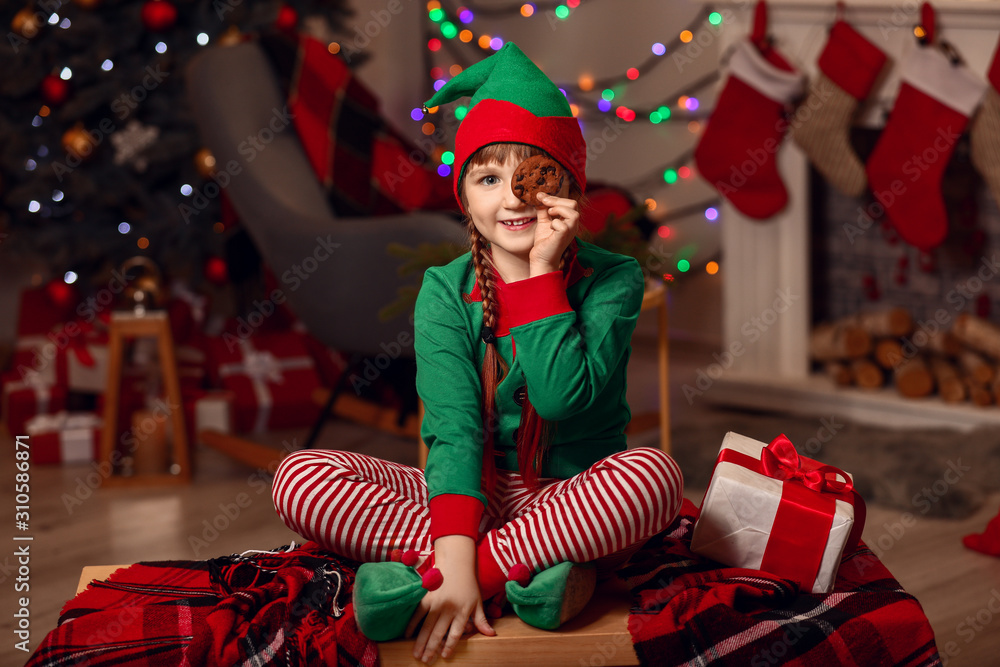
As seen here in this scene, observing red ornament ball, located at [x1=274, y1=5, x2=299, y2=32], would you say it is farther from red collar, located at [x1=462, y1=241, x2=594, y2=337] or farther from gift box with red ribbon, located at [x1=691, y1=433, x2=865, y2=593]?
gift box with red ribbon, located at [x1=691, y1=433, x2=865, y2=593]

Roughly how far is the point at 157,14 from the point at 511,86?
1839 millimetres

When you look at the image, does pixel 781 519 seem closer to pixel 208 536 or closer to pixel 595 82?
pixel 208 536

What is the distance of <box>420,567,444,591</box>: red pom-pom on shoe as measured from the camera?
1.01 m

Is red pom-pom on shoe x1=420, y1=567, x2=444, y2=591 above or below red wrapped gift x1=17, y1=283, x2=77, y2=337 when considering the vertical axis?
below

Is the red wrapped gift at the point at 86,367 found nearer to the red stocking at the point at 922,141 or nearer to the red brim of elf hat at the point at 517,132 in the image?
the red brim of elf hat at the point at 517,132

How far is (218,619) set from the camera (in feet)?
3.50

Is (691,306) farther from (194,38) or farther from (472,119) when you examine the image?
(472,119)

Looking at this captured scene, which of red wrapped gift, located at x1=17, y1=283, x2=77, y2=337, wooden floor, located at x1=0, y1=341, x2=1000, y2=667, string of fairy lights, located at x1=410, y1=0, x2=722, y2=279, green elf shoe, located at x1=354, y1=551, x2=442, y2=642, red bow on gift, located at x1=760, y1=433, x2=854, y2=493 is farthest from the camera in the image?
string of fairy lights, located at x1=410, y1=0, x2=722, y2=279

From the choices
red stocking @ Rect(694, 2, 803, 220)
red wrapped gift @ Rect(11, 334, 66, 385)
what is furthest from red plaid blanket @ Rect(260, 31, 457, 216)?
red wrapped gift @ Rect(11, 334, 66, 385)

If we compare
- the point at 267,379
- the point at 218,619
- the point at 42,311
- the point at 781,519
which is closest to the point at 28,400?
the point at 42,311

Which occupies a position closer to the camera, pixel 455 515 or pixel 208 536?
pixel 455 515

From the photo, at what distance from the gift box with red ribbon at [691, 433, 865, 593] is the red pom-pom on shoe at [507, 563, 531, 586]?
0.81 ft

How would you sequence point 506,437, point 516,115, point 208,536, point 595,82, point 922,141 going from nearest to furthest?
point 516,115 < point 506,437 < point 208,536 < point 922,141 < point 595,82

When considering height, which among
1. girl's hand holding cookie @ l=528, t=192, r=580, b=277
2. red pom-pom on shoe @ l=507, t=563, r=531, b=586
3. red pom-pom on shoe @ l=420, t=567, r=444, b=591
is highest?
girl's hand holding cookie @ l=528, t=192, r=580, b=277
